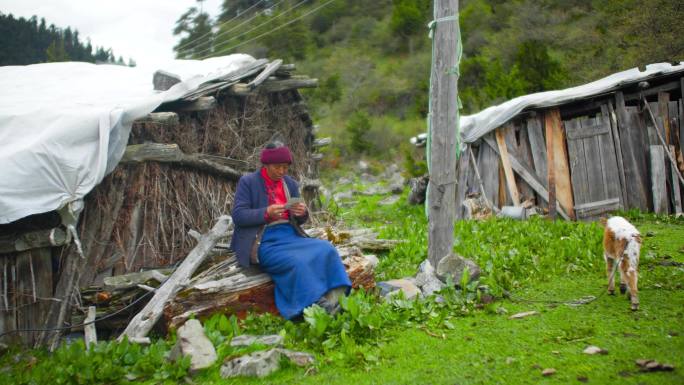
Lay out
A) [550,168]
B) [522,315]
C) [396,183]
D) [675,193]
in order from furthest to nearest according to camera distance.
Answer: [396,183] → [550,168] → [675,193] → [522,315]

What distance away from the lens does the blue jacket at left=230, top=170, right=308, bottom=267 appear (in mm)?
5141

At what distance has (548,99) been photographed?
33.4 feet

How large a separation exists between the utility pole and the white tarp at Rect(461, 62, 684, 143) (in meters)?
5.31

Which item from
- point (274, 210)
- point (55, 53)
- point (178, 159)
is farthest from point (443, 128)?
point (55, 53)

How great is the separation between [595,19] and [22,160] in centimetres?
2892

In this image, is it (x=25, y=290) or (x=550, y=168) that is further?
(x=550, y=168)

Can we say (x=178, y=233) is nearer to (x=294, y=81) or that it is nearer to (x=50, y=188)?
(x=50, y=188)

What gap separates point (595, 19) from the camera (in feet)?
88.4

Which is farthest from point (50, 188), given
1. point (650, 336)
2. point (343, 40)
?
point (343, 40)

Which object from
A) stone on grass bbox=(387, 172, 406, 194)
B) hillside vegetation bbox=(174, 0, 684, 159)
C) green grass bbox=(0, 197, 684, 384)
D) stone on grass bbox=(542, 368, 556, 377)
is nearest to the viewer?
stone on grass bbox=(542, 368, 556, 377)

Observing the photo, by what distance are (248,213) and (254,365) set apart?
1.67 metres

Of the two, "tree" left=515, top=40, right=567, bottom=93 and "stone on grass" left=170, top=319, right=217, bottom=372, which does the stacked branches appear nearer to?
"stone on grass" left=170, top=319, right=217, bottom=372

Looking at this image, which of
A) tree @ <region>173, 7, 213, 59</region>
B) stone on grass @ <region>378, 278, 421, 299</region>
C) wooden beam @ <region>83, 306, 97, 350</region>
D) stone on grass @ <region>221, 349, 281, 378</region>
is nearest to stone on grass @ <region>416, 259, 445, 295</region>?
stone on grass @ <region>378, 278, 421, 299</region>

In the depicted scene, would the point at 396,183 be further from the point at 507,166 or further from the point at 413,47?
the point at 413,47
